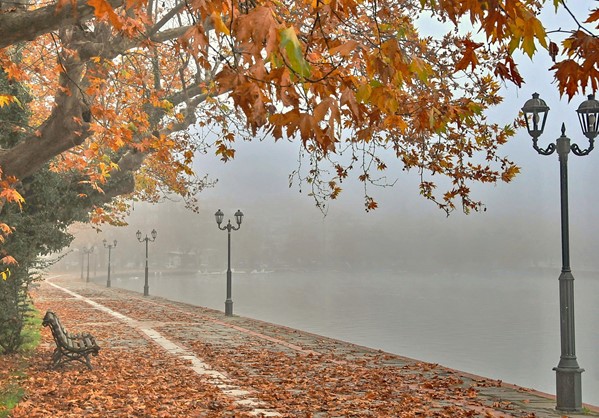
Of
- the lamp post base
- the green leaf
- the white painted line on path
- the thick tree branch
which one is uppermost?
the thick tree branch

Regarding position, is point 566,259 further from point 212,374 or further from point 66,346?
point 66,346

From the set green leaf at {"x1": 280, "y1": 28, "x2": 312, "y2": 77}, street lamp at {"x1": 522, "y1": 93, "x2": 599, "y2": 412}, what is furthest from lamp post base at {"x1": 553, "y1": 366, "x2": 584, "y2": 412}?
green leaf at {"x1": 280, "y1": 28, "x2": 312, "y2": 77}

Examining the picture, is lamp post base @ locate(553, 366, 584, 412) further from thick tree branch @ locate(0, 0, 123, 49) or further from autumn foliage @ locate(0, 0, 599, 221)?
thick tree branch @ locate(0, 0, 123, 49)

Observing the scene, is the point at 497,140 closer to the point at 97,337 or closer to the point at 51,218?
the point at 51,218

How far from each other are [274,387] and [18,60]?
9.77m

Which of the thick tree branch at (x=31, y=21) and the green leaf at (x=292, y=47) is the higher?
the thick tree branch at (x=31, y=21)

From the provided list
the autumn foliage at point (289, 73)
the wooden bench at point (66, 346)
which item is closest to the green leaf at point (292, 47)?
the autumn foliage at point (289, 73)

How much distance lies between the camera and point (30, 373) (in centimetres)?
1220

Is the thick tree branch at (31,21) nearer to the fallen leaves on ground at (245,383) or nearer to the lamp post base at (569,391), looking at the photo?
the fallen leaves on ground at (245,383)

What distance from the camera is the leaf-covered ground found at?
29.8 feet

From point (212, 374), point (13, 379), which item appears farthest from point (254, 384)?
point (13, 379)

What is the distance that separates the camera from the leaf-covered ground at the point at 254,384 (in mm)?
9094

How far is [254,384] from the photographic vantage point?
11.1 meters

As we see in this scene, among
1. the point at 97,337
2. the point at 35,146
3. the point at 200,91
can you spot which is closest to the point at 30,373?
the point at 35,146
